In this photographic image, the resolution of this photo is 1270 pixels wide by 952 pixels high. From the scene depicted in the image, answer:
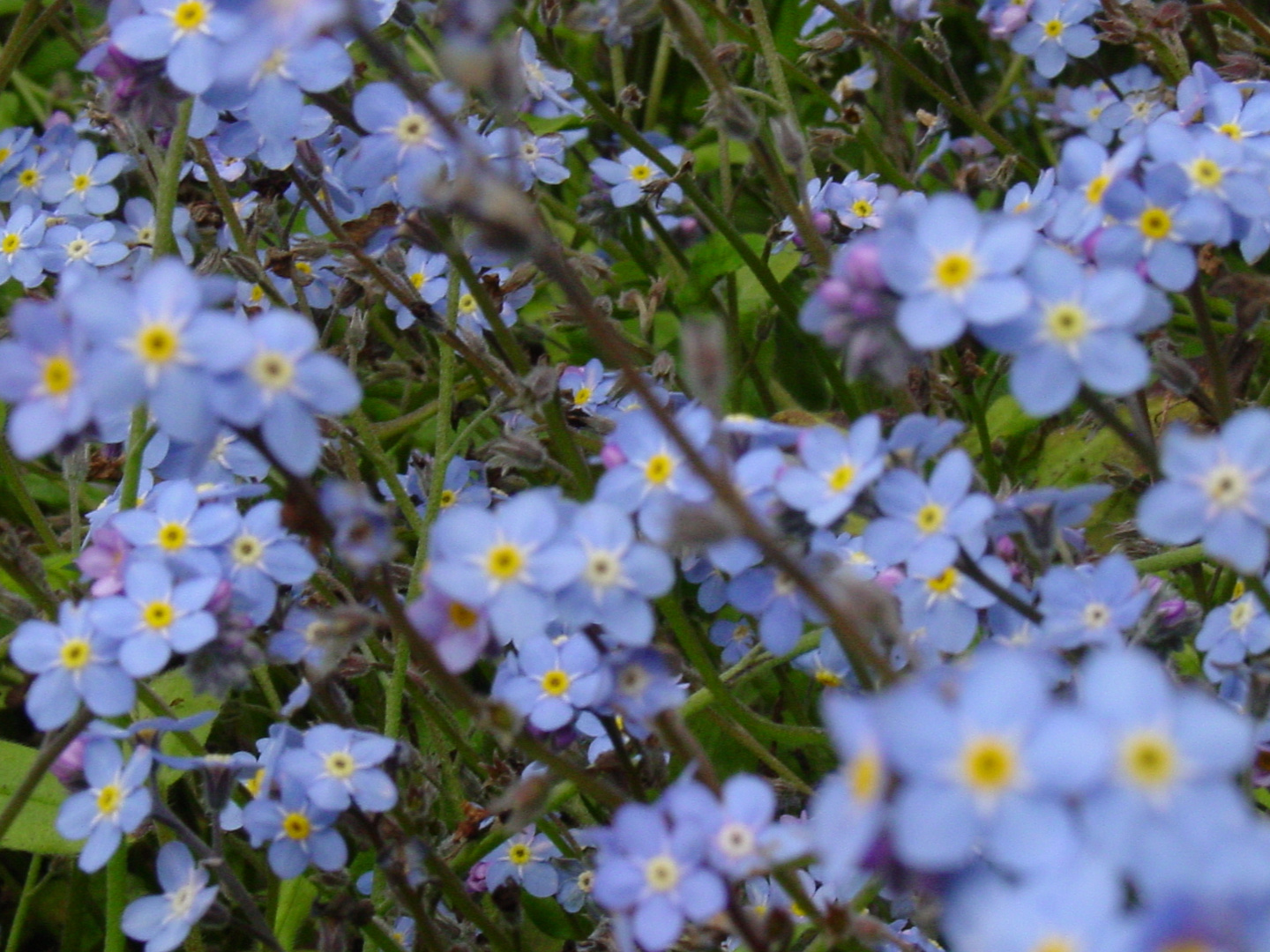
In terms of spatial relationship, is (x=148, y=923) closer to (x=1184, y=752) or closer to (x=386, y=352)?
(x=1184, y=752)

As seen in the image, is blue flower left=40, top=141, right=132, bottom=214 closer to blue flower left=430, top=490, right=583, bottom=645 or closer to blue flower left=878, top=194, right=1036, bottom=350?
blue flower left=430, top=490, right=583, bottom=645

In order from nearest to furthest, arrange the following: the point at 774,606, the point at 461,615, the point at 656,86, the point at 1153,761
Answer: the point at 1153,761 < the point at 461,615 < the point at 774,606 < the point at 656,86

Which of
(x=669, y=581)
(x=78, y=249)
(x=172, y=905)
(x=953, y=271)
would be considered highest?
(x=78, y=249)

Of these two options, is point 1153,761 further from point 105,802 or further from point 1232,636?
point 105,802

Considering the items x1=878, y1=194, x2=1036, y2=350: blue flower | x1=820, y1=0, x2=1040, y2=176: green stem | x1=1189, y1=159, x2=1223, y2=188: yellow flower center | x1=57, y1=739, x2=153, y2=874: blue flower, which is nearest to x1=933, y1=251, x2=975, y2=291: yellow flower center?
x1=878, y1=194, x2=1036, y2=350: blue flower

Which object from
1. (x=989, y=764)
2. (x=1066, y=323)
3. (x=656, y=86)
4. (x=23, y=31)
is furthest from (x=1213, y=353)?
(x=656, y=86)

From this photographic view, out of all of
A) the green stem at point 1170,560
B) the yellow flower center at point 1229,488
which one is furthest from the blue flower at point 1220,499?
the green stem at point 1170,560
